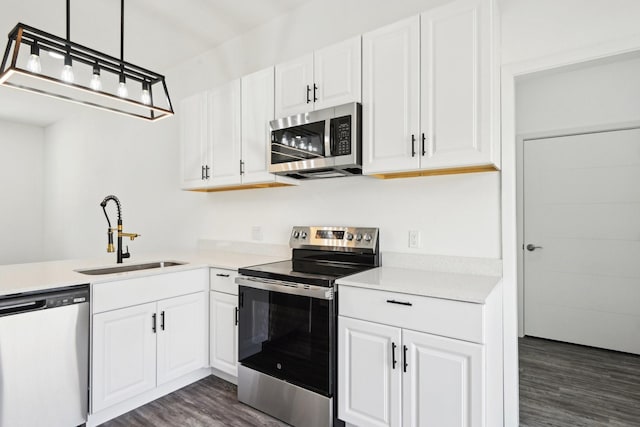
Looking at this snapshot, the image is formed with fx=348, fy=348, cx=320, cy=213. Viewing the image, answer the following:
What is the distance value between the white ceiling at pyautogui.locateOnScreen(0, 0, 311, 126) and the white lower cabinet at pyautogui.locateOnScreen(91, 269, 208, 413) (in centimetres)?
210

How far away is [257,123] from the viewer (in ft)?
8.59

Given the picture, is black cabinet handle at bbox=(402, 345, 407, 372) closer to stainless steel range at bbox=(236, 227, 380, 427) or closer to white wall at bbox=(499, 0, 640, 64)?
stainless steel range at bbox=(236, 227, 380, 427)

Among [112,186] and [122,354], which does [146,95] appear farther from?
[112,186]

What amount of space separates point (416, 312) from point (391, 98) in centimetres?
119

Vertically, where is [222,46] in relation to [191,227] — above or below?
above

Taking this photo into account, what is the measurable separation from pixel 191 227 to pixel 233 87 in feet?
5.06

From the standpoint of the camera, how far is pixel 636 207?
3.05m

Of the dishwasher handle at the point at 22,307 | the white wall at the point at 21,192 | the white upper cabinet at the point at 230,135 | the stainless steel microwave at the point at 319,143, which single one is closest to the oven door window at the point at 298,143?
the stainless steel microwave at the point at 319,143

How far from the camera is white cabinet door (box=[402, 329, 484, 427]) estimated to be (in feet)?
4.81

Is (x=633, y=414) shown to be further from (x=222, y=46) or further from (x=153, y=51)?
(x=153, y=51)

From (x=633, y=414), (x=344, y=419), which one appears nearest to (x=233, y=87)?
(x=344, y=419)

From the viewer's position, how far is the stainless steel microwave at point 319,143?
2092 mm

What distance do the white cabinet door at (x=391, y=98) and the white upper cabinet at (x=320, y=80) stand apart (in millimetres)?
75

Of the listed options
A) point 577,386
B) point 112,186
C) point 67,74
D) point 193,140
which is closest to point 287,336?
point 67,74
